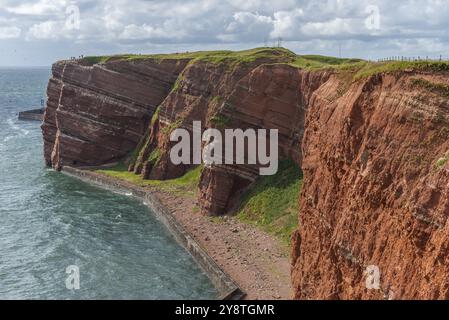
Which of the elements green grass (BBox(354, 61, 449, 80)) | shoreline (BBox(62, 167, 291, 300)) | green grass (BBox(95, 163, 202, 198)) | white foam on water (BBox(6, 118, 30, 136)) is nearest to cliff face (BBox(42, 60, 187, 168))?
green grass (BBox(95, 163, 202, 198))

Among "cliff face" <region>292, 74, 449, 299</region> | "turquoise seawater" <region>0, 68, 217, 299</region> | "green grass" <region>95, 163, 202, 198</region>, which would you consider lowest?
"turquoise seawater" <region>0, 68, 217, 299</region>

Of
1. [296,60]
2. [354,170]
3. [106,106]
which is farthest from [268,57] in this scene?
[354,170]

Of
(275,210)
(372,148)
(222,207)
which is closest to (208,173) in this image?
(222,207)

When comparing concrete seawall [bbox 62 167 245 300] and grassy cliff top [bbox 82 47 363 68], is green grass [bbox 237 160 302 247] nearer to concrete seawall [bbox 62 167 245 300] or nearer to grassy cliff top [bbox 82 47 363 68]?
concrete seawall [bbox 62 167 245 300]

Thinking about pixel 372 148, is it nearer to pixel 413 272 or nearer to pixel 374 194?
pixel 374 194

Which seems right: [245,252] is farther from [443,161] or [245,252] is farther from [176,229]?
[443,161]

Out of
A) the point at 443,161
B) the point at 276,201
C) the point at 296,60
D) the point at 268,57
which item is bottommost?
the point at 276,201
